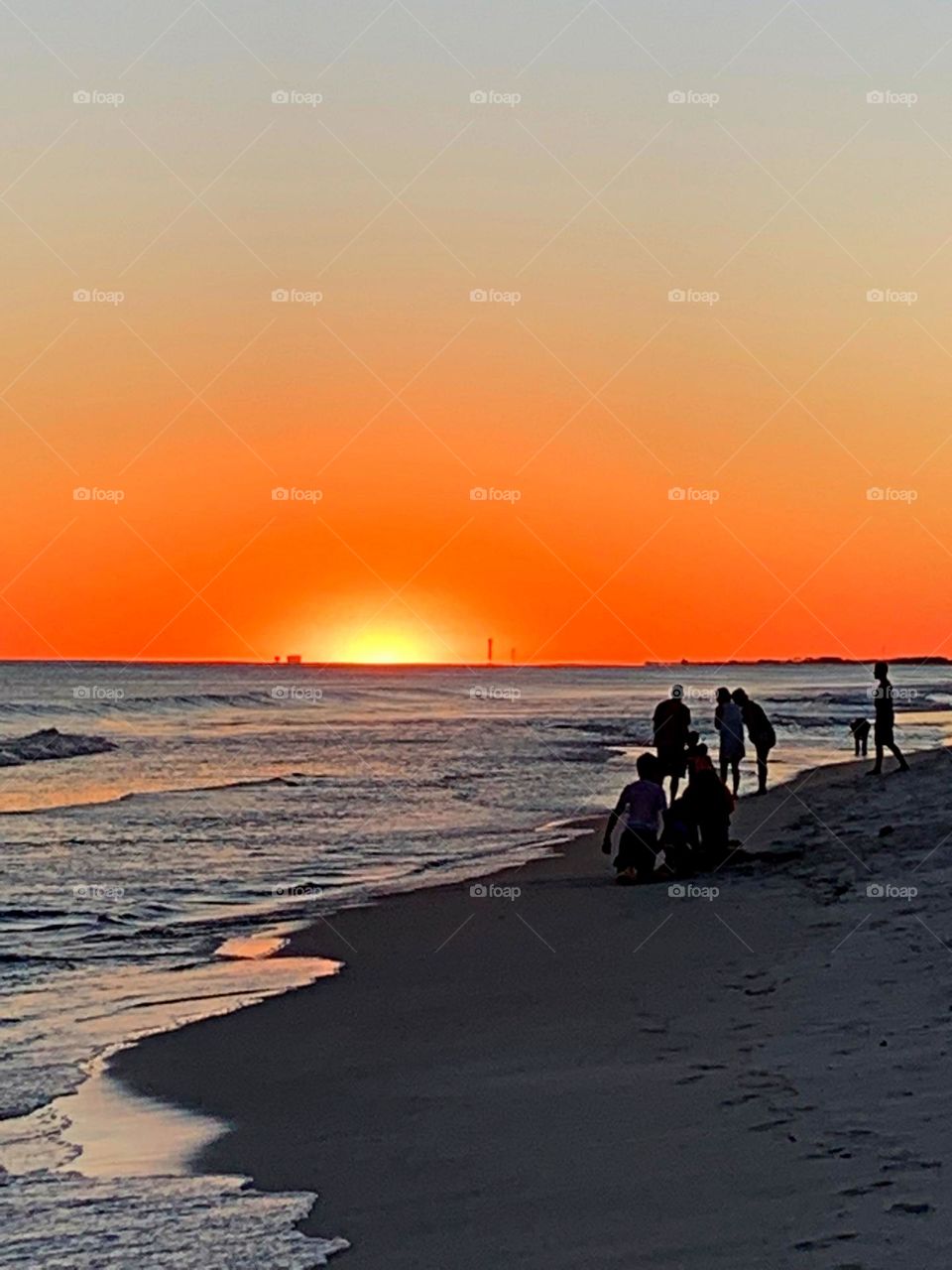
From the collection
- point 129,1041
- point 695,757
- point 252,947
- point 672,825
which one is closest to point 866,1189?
point 129,1041

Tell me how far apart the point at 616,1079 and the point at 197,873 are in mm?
10912

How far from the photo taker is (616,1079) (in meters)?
7.61

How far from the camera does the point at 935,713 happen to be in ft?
218

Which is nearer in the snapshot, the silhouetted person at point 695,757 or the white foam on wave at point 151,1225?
the white foam on wave at point 151,1225

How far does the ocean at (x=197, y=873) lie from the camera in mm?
6234

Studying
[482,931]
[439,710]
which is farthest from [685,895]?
[439,710]

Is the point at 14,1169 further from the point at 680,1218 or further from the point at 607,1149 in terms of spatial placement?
the point at 680,1218

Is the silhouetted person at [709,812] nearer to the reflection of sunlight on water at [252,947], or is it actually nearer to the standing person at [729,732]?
the reflection of sunlight on water at [252,947]

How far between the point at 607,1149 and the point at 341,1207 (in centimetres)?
115

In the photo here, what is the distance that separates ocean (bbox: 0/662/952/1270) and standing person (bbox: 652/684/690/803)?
6.87 feet

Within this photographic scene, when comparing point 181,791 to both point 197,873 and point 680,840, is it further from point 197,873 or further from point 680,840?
point 680,840

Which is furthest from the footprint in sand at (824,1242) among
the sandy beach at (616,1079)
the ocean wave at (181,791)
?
the ocean wave at (181,791)

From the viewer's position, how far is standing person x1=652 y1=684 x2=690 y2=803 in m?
18.0

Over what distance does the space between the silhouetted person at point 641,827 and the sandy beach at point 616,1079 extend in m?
1.10
